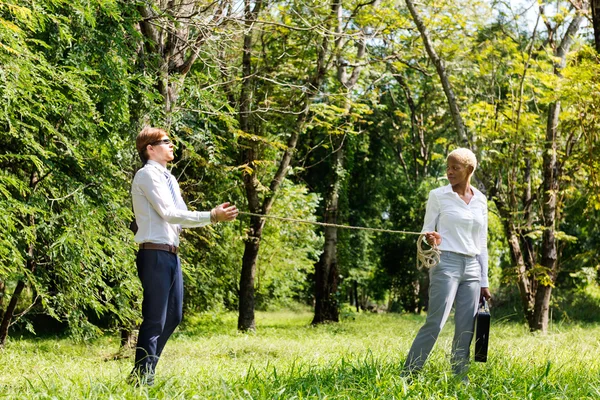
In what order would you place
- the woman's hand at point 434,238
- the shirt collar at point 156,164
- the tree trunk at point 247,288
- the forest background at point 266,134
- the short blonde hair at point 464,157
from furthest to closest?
the tree trunk at point 247,288
the forest background at point 266,134
the short blonde hair at point 464,157
the woman's hand at point 434,238
the shirt collar at point 156,164

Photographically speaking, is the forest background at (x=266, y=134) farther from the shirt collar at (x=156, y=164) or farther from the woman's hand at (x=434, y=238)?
the woman's hand at (x=434, y=238)

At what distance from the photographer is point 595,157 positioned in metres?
10.3

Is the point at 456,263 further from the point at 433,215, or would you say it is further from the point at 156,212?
the point at 156,212

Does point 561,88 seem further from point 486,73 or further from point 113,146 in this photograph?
point 113,146

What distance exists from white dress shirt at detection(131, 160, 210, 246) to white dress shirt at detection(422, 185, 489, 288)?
183 cm

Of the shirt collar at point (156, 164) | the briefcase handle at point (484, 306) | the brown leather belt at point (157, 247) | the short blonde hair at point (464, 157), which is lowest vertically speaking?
the briefcase handle at point (484, 306)

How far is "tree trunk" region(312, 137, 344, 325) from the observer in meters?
18.1

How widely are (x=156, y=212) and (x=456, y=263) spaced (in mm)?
2274

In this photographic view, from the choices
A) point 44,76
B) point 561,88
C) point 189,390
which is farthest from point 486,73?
point 189,390

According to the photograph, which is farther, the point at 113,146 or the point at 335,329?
the point at 335,329

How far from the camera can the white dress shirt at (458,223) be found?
18.1ft

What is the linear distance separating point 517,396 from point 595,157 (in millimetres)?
6261

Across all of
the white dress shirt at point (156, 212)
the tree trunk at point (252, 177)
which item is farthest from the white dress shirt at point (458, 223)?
the tree trunk at point (252, 177)

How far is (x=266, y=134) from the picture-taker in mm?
15578
